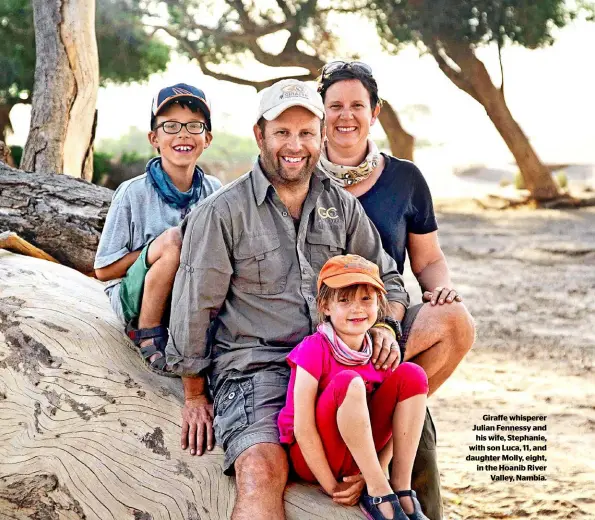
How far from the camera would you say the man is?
275cm

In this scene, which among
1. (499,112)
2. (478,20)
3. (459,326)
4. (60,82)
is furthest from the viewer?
(499,112)

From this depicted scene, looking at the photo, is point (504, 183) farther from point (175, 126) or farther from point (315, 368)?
point (315, 368)

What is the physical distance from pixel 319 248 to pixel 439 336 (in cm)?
54

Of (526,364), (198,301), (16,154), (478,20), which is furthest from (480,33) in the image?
(198,301)

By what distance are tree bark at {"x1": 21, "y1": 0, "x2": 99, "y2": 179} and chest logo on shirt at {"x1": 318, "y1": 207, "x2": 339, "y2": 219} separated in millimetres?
3680

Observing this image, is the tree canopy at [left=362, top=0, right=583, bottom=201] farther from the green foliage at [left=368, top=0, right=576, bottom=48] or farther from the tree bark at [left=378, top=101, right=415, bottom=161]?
the tree bark at [left=378, top=101, right=415, bottom=161]

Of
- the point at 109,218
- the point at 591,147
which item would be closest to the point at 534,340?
the point at 109,218

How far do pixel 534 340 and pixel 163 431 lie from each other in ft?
14.9

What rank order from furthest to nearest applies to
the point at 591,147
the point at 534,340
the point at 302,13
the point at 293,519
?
the point at 591,147, the point at 302,13, the point at 534,340, the point at 293,519

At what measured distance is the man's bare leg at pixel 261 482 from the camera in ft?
8.20

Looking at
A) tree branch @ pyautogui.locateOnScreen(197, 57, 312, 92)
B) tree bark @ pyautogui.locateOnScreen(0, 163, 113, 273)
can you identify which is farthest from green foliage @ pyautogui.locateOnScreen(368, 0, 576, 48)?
tree bark @ pyautogui.locateOnScreen(0, 163, 113, 273)

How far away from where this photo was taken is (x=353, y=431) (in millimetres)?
2416

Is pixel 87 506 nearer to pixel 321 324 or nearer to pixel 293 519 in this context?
pixel 293 519

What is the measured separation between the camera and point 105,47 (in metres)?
12.6
